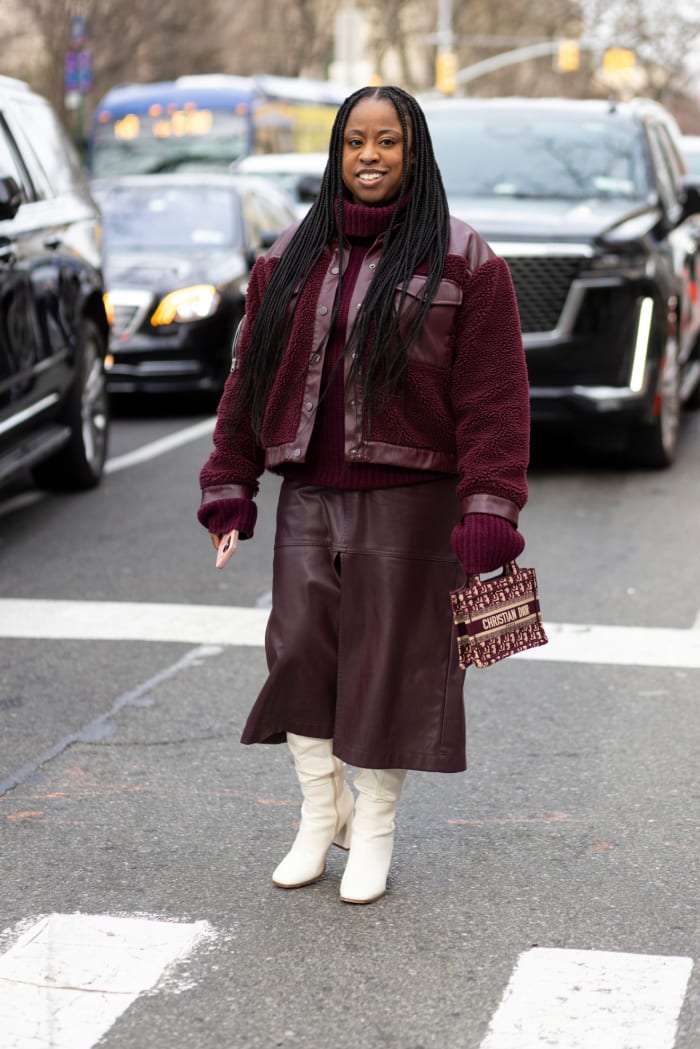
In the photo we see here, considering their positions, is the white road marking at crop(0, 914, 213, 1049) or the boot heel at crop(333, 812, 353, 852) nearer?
the white road marking at crop(0, 914, 213, 1049)

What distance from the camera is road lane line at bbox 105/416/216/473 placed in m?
10.3

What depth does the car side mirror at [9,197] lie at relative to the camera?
7.43m

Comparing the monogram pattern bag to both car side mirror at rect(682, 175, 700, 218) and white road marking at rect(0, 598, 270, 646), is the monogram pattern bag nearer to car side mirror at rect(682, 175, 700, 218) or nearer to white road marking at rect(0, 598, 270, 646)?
white road marking at rect(0, 598, 270, 646)

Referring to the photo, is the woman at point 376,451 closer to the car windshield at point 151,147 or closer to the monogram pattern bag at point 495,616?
the monogram pattern bag at point 495,616

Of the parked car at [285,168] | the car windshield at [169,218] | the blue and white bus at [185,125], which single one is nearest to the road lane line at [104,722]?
the car windshield at [169,218]

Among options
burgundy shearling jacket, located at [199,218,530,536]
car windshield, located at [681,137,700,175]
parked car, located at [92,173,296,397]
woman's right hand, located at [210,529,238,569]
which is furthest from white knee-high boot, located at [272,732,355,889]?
car windshield, located at [681,137,700,175]

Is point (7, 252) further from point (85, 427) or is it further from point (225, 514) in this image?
Answer: point (225, 514)

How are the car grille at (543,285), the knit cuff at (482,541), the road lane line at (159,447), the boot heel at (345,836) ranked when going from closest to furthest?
the knit cuff at (482,541), the boot heel at (345,836), the car grille at (543,285), the road lane line at (159,447)

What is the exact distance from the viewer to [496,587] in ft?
12.3

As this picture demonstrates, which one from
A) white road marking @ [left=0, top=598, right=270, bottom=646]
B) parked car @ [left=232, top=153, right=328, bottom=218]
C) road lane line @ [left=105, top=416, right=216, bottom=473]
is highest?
white road marking @ [left=0, top=598, right=270, bottom=646]

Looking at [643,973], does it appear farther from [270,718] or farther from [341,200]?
[341,200]

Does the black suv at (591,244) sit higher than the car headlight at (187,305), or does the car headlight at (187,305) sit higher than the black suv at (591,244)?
the black suv at (591,244)

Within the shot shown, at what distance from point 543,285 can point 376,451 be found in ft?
18.7

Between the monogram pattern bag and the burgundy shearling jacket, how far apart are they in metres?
0.15
